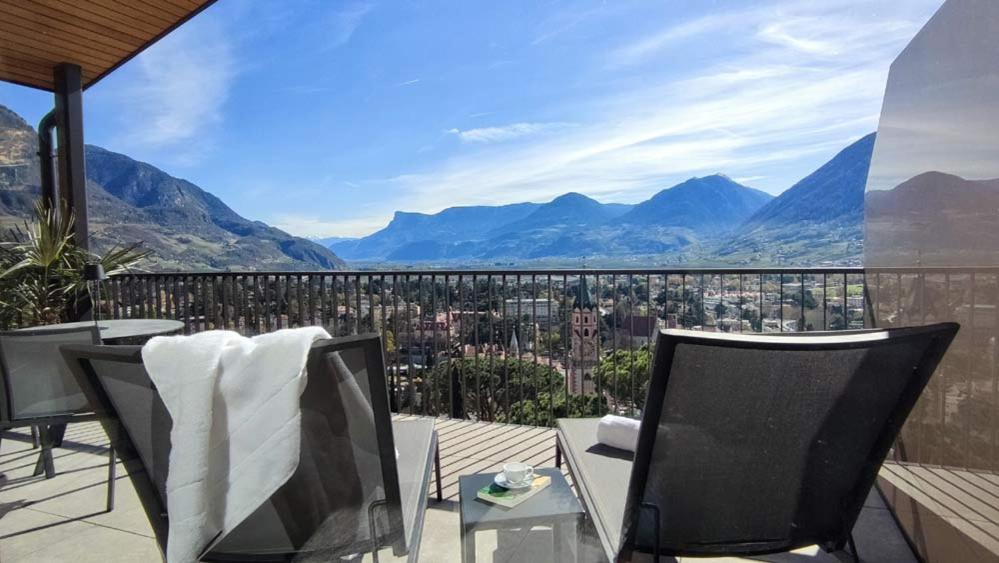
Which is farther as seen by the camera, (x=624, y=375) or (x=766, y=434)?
(x=624, y=375)

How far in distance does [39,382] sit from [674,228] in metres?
15.4

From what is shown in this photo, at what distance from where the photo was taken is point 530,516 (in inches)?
62.6

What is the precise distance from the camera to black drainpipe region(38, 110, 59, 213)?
577 cm

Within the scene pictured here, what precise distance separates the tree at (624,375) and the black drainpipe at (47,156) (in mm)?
6049

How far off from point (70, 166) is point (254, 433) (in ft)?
19.4

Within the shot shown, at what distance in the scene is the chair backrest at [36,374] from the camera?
2658 mm

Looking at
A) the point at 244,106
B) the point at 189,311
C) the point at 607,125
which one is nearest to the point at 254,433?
the point at 189,311

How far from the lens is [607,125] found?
449 inches

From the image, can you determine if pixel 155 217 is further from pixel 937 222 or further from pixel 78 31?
pixel 937 222

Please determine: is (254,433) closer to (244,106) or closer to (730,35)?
(730,35)

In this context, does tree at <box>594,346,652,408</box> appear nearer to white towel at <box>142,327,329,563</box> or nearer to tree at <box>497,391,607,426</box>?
tree at <box>497,391,607,426</box>

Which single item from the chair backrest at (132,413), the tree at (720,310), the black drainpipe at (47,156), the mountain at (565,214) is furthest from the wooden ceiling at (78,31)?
the mountain at (565,214)

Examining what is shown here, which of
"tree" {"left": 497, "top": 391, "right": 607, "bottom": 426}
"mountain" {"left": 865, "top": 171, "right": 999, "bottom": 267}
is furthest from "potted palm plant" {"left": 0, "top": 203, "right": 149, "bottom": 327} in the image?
"mountain" {"left": 865, "top": 171, "right": 999, "bottom": 267}

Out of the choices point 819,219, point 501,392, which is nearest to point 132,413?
point 501,392
